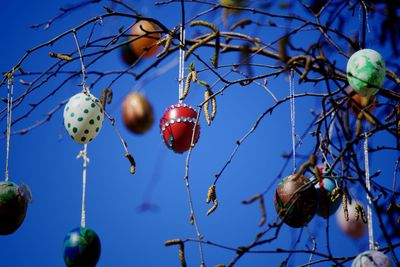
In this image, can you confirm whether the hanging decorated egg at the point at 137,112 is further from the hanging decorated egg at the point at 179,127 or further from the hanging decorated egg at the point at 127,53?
the hanging decorated egg at the point at 127,53

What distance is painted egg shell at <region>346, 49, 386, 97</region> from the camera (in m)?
2.33

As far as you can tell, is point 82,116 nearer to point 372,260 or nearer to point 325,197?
point 325,197

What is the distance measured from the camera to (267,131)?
1867 cm

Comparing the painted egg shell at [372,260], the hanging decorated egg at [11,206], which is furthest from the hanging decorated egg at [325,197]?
the hanging decorated egg at [11,206]

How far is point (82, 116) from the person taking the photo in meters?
2.74

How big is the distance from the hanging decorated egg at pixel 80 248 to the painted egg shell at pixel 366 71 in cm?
119

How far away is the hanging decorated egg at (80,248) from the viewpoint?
2.62 meters

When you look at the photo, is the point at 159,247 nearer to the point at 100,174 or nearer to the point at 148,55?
the point at 100,174

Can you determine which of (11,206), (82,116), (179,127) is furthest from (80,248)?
(179,127)

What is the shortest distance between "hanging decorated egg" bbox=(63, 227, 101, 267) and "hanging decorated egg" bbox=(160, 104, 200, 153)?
57cm

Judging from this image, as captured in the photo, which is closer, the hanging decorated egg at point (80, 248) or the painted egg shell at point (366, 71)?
the painted egg shell at point (366, 71)

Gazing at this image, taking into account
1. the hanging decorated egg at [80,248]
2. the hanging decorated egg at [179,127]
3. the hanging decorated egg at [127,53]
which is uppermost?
the hanging decorated egg at [127,53]

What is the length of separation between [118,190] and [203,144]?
439cm

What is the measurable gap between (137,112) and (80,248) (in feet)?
2.10
